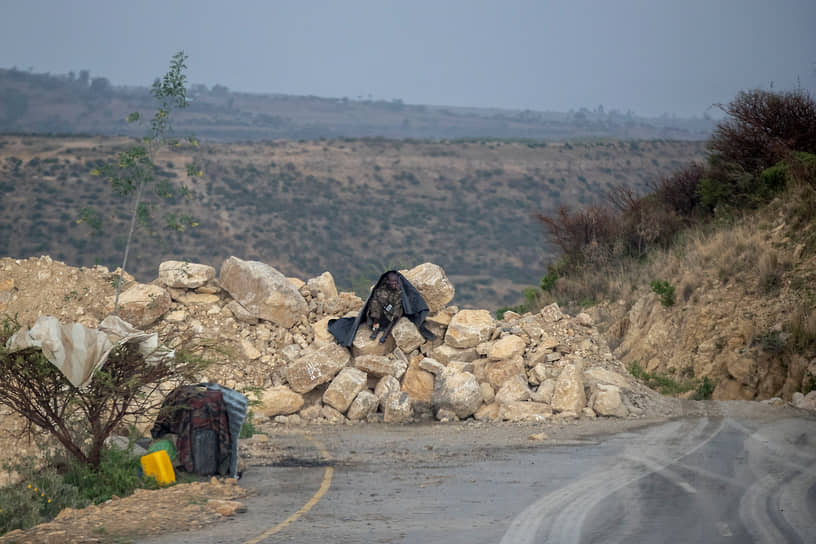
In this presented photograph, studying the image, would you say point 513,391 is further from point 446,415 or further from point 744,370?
point 744,370

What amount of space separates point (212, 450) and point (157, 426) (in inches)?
29.3

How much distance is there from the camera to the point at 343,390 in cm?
1567

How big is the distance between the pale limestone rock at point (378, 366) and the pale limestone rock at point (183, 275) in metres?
4.02

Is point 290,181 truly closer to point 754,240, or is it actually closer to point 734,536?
point 754,240

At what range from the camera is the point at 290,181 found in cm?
7262

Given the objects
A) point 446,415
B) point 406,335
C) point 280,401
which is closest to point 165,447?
point 280,401

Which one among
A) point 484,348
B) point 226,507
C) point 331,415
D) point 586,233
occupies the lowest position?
point 331,415

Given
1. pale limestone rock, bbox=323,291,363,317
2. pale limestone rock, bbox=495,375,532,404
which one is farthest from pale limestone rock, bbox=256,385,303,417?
pale limestone rock, bbox=495,375,532,404

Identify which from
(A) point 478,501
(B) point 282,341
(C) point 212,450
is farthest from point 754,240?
(C) point 212,450

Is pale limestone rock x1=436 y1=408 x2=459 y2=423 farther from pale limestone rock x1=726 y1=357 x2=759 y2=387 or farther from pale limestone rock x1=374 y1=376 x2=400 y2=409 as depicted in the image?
pale limestone rock x1=726 y1=357 x2=759 y2=387

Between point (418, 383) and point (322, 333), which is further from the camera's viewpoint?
point (322, 333)

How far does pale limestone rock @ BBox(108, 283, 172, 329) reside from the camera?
17156mm

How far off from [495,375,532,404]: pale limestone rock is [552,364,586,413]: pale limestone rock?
1.80 feet

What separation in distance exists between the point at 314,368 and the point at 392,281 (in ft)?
7.88
